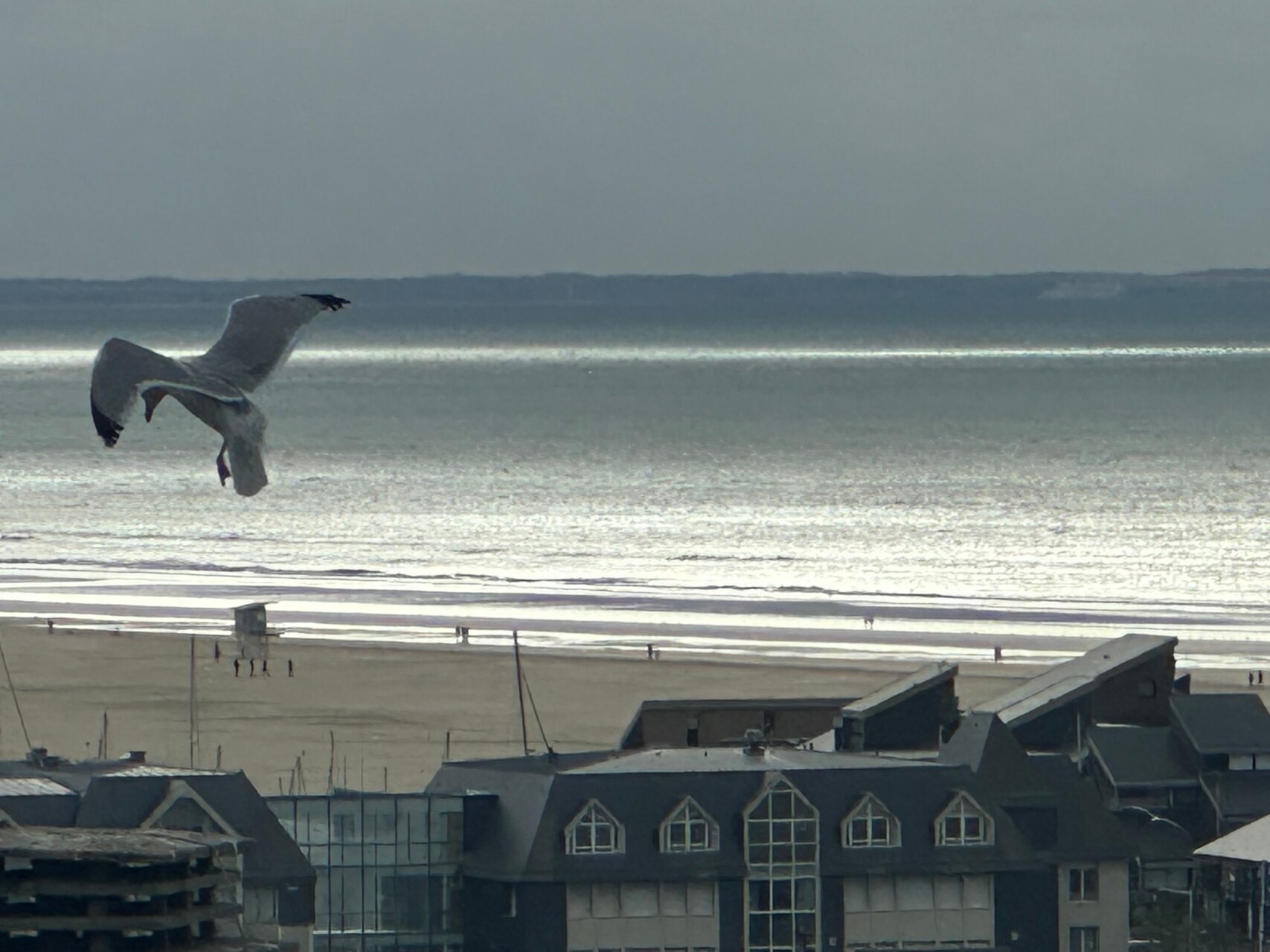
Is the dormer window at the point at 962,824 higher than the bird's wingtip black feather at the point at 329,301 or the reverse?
the reverse

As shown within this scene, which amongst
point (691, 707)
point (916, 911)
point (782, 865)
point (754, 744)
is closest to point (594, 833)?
point (782, 865)

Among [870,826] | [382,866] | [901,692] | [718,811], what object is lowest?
[382,866]

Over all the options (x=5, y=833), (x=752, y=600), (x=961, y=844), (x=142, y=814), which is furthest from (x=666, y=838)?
(x=752, y=600)

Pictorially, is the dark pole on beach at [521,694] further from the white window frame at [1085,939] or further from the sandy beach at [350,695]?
the white window frame at [1085,939]

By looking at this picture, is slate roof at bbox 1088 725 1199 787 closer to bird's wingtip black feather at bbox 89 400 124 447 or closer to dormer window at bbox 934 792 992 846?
dormer window at bbox 934 792 992 846

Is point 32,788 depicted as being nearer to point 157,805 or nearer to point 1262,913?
point 157,805

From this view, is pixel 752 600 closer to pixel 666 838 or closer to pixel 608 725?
pixel 608 725

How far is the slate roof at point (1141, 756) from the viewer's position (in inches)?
2047

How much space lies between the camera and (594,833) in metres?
43.7

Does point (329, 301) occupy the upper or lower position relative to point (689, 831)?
upper

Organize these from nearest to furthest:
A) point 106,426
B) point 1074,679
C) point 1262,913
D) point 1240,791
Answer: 1. point 106,426
2. point 1262,913
3. point 1240,791
4. point 1074,679

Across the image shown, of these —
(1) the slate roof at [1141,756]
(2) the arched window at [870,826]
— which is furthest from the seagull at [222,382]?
(1) the slate roof at [1141,756]

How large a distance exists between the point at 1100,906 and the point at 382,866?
37.8 feet

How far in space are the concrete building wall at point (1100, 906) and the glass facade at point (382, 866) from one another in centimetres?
955
